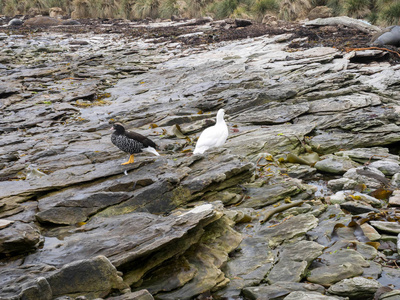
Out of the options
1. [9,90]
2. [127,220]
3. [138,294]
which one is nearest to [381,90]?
[127,220]

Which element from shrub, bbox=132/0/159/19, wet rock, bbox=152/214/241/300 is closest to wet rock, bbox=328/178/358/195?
wet rock, bbox=152/214/241/300

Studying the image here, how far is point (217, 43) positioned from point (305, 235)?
796 inches

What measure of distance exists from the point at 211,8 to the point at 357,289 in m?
36.6

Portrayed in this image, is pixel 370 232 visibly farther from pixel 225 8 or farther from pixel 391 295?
pixel 225 8

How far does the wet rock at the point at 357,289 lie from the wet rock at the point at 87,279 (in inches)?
91.9

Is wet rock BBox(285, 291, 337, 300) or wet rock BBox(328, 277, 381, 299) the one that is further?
wet rock BBox(328, 277, 381, 299)

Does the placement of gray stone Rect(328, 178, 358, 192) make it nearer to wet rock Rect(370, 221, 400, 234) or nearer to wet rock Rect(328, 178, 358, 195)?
wet rock Rect(328, 178, 358, 195)

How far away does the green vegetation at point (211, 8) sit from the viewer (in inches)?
1104

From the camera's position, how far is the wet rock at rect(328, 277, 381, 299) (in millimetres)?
4594

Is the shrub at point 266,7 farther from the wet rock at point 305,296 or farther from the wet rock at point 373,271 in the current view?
the wet rock at point 305,296

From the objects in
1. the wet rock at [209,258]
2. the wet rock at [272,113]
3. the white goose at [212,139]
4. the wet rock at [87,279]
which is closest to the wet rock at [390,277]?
the wet rock at [209,258]

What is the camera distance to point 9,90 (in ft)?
57.4

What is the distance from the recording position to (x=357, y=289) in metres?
4.61

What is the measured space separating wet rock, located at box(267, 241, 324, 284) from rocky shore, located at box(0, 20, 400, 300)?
21mm
